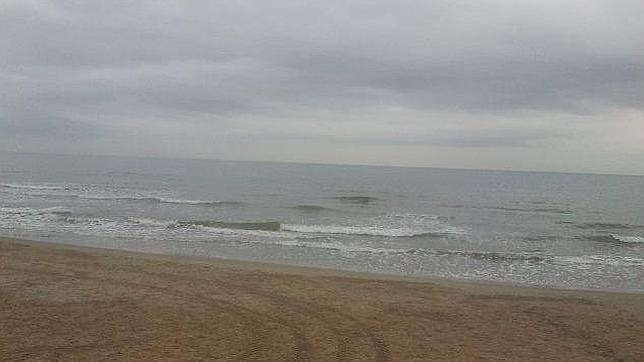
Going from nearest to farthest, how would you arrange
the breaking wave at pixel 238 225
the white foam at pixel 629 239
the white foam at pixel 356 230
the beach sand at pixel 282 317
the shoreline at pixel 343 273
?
the beach sand at pixel 282 317
the shoreline at pixel 343 273
the white foam at pixel 356 230
the breaking wave at pixel 238 225
the white foam at pixel 629 239

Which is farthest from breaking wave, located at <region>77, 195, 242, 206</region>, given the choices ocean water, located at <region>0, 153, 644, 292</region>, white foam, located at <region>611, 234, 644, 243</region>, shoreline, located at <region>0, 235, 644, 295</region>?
white foam, located at <region>611, 234, 644, 243</region>

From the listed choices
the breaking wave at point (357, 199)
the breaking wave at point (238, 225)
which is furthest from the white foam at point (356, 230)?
the breaking wave at point (357, 199)

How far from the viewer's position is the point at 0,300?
8.65 metres

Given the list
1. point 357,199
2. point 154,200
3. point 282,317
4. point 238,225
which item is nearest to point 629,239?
point 238,225

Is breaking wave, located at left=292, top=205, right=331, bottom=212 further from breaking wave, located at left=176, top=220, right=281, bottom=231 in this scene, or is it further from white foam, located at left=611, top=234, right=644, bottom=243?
white foam, located at left=611, top=234, right=644, bottom=243

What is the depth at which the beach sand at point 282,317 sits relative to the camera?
274 inches

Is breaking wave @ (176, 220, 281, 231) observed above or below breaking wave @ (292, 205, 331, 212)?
below

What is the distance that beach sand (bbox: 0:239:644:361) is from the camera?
6.95m

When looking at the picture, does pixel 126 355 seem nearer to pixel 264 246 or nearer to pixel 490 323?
pixel 490 323

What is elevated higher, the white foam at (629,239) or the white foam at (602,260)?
the white foam at (629,239)

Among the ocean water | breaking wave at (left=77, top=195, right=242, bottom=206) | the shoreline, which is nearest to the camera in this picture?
the shoreline

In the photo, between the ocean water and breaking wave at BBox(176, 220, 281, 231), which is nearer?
the ocean water

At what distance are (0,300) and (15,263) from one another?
3675 mm

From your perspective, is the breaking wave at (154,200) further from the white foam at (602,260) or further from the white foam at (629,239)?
the white foam at (629,239)
